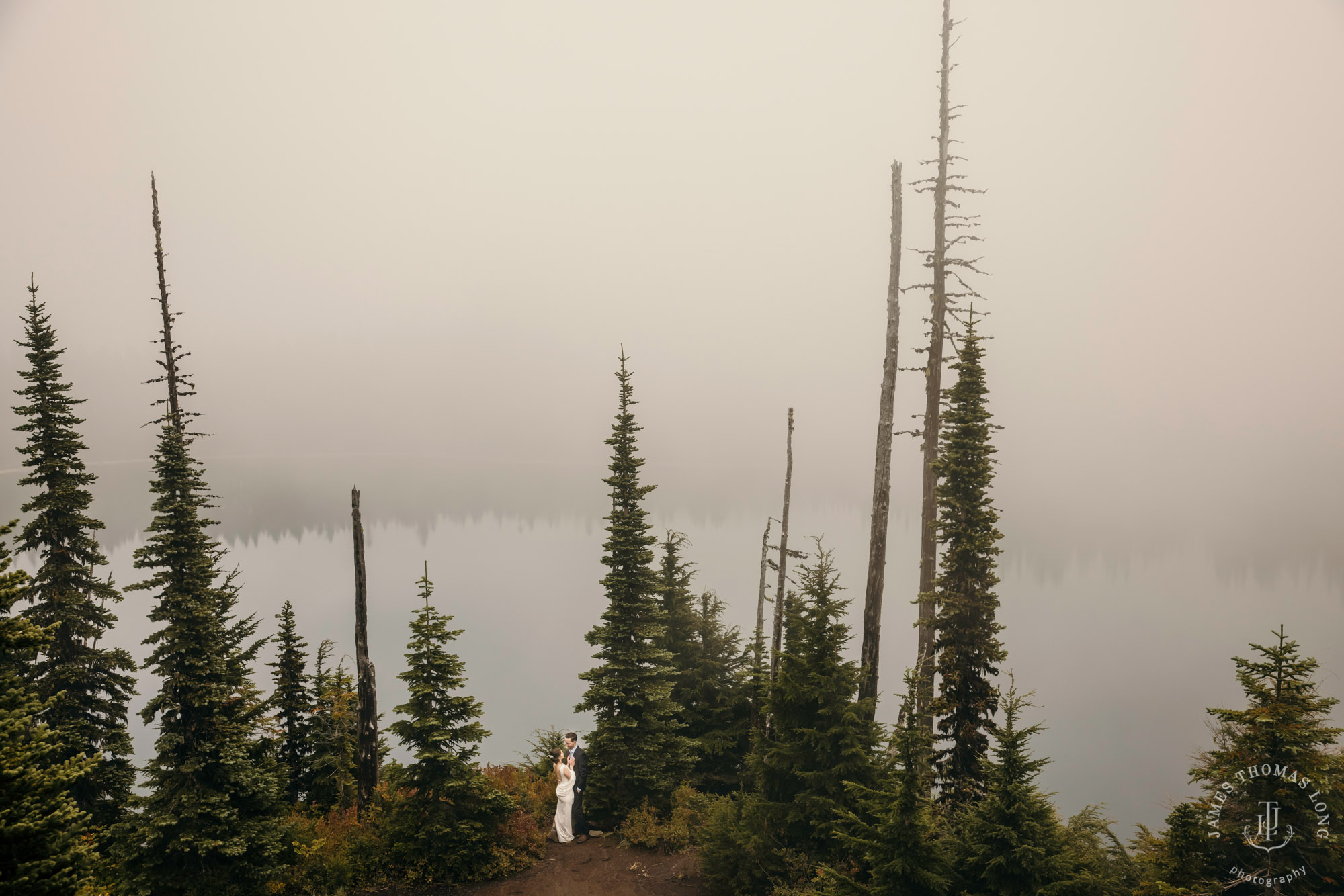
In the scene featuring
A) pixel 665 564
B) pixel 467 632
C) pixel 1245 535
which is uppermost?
pixel 1245 535

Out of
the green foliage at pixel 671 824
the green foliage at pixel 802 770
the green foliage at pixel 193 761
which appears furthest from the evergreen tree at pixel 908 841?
the green foliage at pixel 193 761

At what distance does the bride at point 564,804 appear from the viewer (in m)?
14.5

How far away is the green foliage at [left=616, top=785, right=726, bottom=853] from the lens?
46.1 feet

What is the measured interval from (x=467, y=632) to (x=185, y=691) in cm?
5222

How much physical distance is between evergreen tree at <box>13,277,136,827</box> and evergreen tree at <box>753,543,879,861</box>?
535 inches

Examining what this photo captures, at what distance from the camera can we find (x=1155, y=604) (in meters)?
60.5

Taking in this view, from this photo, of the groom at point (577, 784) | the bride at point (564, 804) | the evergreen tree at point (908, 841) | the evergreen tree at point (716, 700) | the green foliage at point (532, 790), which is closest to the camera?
the evergreen tree at point (908, 841)

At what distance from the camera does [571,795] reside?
1454 centimetres

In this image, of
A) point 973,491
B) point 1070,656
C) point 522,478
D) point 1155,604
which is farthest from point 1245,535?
point 522,478

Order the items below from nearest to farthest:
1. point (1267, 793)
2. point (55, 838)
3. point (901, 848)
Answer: point (55, 838)
point (1267, 793)
point (901, 848)

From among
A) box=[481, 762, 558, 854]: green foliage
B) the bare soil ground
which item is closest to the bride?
the bare soil ground

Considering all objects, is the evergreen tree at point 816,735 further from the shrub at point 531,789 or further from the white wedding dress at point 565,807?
the shrub at point 531,789

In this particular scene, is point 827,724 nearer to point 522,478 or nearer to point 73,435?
point 73,435

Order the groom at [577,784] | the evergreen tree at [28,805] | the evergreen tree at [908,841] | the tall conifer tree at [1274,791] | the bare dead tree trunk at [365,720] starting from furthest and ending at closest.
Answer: the bare dead tree trunk at [365,720] < the groom at [577,784] < the evergreen tree at [908,841] < the tall conifer tree at [1274,791] < the evergreen tree at [28,805]
